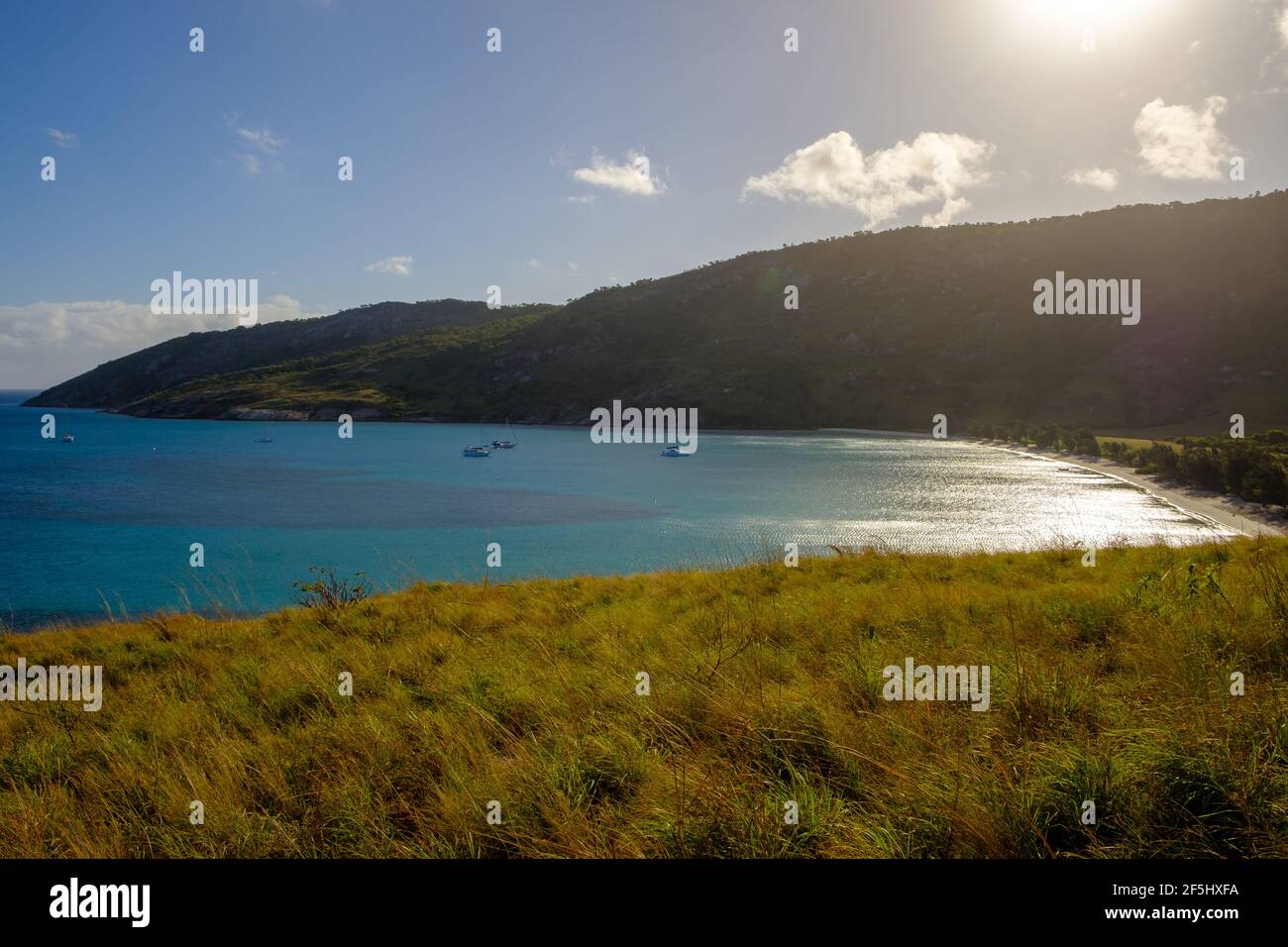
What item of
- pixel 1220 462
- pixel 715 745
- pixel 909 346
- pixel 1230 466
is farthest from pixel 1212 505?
pixel 909 346

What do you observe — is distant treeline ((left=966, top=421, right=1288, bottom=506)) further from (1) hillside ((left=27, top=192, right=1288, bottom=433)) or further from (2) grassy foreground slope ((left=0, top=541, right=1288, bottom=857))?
(2) grassy foreground slope ((left=0, top=541, right=1288, bottom=857))

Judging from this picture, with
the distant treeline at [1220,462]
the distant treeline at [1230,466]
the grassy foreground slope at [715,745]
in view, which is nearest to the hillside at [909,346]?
the distant treeline at [1220,462]

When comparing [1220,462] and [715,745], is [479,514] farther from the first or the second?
[1220,462]

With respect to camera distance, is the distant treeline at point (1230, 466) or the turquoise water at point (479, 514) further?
the distant treeline at point (1230, 466)

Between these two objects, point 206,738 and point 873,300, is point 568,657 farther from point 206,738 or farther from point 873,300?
point 873,300

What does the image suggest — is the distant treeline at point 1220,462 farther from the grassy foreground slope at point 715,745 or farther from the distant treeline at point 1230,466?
the grassy foreground slope at point 715,745
